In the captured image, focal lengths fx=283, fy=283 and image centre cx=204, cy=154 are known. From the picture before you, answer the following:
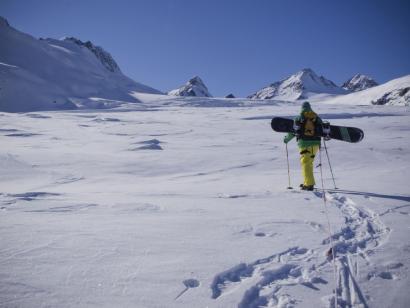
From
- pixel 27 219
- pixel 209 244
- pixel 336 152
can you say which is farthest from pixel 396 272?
pixel 336 152

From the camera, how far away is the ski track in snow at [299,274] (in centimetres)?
217

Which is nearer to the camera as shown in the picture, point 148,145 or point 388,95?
point 148,145

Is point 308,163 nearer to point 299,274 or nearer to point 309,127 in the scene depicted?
point 309,127

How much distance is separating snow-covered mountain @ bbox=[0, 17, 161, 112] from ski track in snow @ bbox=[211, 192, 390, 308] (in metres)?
43.1

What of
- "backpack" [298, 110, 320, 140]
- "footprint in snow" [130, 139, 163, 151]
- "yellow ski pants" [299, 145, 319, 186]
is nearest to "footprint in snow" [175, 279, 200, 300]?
"yellow ski pants" [299, 145, 319, 186]

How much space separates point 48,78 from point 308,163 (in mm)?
60852

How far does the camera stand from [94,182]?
698 cm

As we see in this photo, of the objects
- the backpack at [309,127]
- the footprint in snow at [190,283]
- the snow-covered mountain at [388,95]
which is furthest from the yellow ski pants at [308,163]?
the snow-covered mountain at [388,95]

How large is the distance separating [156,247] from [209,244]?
54 centimetres

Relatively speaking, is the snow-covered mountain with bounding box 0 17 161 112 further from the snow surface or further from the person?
the person

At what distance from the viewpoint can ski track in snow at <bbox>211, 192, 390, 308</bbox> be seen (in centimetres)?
217

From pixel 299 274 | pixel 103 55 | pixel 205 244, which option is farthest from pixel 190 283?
pixel 103 55

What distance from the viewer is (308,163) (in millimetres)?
5930

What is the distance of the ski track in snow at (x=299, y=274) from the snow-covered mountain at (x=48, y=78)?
142ft
